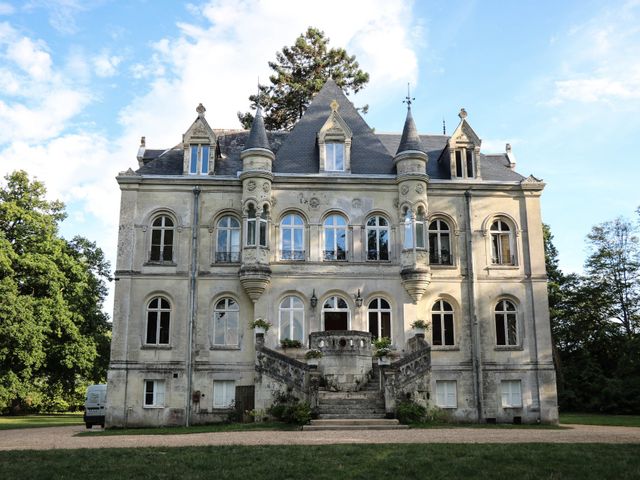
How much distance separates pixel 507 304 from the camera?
29.4 m

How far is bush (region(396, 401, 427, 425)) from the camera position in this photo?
21.5m

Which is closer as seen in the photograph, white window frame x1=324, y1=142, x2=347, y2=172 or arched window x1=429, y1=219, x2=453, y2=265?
arched window x1=429, y1=219, x2=453, y2=265

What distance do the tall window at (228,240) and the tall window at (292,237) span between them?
2.05 metres

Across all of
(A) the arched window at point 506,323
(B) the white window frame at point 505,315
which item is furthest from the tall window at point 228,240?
(A) the arched window at point 506,323

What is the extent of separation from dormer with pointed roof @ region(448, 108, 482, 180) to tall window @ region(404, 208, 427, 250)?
3107 mm

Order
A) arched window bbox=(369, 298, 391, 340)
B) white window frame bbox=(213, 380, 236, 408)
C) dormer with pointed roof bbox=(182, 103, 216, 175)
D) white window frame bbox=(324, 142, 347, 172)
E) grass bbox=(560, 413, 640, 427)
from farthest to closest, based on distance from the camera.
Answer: white window frame bbox=(324, 142, 347, 172) → dormer with pointed roof bbox=(182, 103, 216, 175) → arched window bbox=(369, 298, 391, 340) → white window frame bbox=(213, 380, 236, 408) → grass bbox=(560, 413, 640, 427)

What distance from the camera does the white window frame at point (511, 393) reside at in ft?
92.1

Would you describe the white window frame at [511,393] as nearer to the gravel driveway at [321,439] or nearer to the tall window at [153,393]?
the gravel driveway at [321,439]

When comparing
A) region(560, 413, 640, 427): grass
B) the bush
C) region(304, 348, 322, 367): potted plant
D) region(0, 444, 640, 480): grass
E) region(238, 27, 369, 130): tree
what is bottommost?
region(560, 413, 640, 427): grass

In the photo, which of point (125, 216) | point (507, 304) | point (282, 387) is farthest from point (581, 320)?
point (125, 216)

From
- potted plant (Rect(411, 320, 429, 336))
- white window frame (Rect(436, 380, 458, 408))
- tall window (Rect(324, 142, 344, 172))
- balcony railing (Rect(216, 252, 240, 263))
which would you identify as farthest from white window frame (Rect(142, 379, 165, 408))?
tall window (Rect(324, 142, 344, 172))

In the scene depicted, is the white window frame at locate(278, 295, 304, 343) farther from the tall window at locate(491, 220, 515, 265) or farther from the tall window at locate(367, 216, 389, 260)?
the tall window at locate(491, 220, 515, 265)

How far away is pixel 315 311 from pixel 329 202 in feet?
16.4

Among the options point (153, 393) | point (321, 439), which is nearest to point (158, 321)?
point (153, 393)
